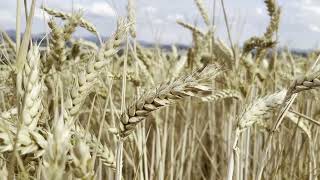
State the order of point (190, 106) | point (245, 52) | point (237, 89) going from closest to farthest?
point (237, 89) < point (245, 52) < point (190, 106)

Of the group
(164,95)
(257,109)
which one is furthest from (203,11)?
(164,95)

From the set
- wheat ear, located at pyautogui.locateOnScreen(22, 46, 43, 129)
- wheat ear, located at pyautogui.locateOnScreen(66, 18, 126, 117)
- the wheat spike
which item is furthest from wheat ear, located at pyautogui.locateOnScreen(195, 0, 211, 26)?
wheat ear, located at pyautogui.locateOnScreen(22, 46, 43, 129)

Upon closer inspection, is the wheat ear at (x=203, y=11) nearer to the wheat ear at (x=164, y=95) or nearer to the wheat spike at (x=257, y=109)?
the wheat spike at (x=257, y=109)

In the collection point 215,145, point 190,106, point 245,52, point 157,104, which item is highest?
point 245,52

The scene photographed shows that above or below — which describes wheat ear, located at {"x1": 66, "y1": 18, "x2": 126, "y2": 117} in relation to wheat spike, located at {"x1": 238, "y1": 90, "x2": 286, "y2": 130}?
above

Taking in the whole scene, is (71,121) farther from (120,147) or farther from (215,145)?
(215,145)

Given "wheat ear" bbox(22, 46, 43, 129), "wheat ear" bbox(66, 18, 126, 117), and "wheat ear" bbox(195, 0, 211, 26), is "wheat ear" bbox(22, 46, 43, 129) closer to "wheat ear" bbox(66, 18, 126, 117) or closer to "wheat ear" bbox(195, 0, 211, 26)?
"wheat ear" bbox(66, 18, 126, 117)

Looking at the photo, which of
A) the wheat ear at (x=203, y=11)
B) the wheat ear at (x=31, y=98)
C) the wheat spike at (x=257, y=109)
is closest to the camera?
the wheat ear at (x=31, y=98)

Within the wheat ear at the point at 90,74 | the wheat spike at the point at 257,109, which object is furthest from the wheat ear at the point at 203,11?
the wheat ear at the point at 90,74

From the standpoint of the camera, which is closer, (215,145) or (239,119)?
(239,119)

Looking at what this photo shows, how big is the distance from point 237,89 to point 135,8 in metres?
0.44

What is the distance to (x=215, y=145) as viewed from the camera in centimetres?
230

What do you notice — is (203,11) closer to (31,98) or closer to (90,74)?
(90,74)

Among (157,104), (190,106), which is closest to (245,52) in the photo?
(190,106)
